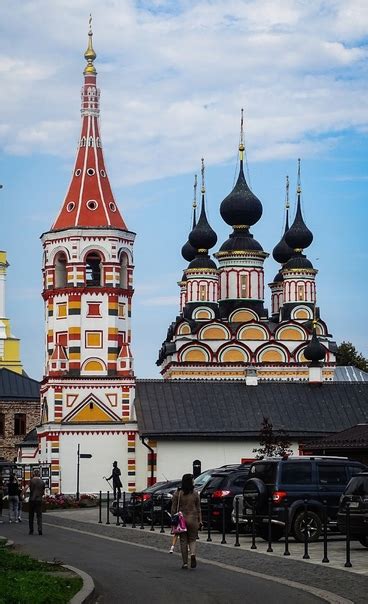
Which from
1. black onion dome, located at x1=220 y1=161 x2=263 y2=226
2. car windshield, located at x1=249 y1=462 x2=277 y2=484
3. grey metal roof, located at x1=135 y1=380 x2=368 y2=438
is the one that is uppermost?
black onion dome, located at x1=220 y1=161 x2=263 y2=226

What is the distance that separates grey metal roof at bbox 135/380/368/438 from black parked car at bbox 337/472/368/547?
126 feet

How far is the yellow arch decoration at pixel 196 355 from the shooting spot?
305 ft

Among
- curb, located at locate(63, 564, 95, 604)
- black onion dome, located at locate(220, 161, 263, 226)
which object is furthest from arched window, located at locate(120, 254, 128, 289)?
curb, located at locate(63, 564, 95, 604)

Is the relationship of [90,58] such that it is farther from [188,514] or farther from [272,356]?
[188,514]

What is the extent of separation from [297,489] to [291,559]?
5.43m

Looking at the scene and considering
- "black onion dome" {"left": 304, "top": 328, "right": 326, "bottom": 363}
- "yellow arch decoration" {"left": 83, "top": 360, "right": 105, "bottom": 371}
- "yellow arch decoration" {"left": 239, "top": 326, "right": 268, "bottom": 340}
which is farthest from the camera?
"yellow arch decoration" {"left": 239, "top": 326, "right": 268, "bottom": 340}

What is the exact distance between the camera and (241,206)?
9569 centimetres

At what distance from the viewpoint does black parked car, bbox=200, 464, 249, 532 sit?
35.0 metres

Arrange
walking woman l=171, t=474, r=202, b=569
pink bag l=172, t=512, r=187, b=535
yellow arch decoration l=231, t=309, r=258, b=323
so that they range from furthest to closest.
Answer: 1. yellow arch decoration l=231, t=309, r=258, b=323
2. walking woman l=171, t=474, r=202, b=569
3. pink bag l=172, t=512, r=187, b=535

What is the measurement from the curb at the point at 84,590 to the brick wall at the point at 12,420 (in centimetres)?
6613

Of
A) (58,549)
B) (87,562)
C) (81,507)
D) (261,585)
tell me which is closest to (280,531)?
(58,549)

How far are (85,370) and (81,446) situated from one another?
3981 millimetres

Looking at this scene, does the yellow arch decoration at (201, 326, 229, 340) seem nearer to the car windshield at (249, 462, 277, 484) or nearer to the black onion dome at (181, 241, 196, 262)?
the black onion dome at (181, 241, 196, 262)

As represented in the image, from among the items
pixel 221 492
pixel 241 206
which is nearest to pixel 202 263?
pixel 241 206
